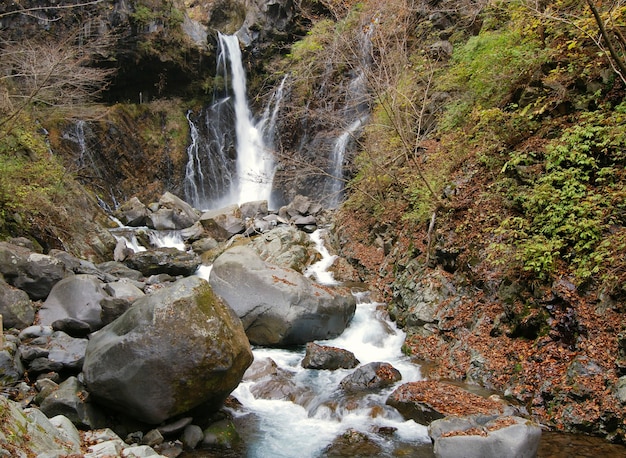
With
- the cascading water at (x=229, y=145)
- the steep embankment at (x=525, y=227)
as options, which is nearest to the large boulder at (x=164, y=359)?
the steep embankment at (x=525, y=227)

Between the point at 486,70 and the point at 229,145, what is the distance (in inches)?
603

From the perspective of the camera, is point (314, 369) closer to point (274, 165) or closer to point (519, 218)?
point (519, 218)

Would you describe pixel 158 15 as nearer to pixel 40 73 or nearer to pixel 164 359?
pixel 40 73

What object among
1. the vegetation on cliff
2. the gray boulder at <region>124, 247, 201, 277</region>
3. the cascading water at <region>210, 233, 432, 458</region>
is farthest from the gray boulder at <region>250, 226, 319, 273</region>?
the cascading water at <region>210, 233, 432, 458</region>

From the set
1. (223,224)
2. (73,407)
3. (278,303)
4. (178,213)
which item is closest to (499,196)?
(278,303)

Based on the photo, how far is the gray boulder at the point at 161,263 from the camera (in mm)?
12953

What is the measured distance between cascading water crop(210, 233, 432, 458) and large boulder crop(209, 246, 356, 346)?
420mm

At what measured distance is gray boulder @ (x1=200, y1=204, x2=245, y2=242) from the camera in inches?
662

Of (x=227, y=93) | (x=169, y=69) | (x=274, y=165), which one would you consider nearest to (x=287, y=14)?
(x=227, y=93)

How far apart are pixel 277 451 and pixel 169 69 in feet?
71.7

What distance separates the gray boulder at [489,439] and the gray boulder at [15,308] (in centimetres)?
663

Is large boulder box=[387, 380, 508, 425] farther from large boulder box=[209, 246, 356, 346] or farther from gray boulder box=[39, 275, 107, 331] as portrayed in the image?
gray boulder box=[39, 275, 107, 331]

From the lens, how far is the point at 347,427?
593 cm

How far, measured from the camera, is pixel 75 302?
7.87 metres
